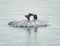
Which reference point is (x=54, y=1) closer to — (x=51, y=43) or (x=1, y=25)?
(x=1, y=25)

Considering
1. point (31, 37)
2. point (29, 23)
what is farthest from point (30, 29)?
point (31, 37)

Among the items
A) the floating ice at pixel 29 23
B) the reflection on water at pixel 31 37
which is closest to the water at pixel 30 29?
the reflection on water at pixel 31 37

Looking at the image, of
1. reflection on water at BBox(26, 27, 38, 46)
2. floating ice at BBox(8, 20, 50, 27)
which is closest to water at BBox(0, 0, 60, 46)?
reflection on water at BBox(26, 27, 38, 46)

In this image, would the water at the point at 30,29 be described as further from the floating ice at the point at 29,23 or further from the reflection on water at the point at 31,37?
the floating ice at the point at 29,23

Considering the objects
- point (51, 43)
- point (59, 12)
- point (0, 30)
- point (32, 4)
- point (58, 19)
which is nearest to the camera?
point (51, 43)

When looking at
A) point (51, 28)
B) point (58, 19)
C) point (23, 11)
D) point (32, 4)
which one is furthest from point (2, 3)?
point (51, 28)

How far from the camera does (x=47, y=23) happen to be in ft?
88.0

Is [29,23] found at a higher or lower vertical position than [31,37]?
higher

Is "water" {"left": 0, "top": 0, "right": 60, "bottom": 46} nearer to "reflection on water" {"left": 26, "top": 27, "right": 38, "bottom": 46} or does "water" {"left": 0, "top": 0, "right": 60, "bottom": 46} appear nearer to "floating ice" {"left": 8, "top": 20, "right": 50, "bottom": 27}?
"reflection on water" {"left": 26, "top": 27, "right": 38, "bottom": 46}

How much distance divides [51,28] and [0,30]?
2.59 m

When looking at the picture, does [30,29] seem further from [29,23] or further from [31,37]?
[31,37]

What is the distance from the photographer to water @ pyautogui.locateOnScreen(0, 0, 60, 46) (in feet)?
76.7

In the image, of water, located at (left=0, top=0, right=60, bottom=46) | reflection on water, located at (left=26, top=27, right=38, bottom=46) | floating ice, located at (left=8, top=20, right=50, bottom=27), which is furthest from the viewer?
floating ice, located at (left=8, top=20, right=50, bottom=27)

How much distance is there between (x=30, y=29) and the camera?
25469 mm
